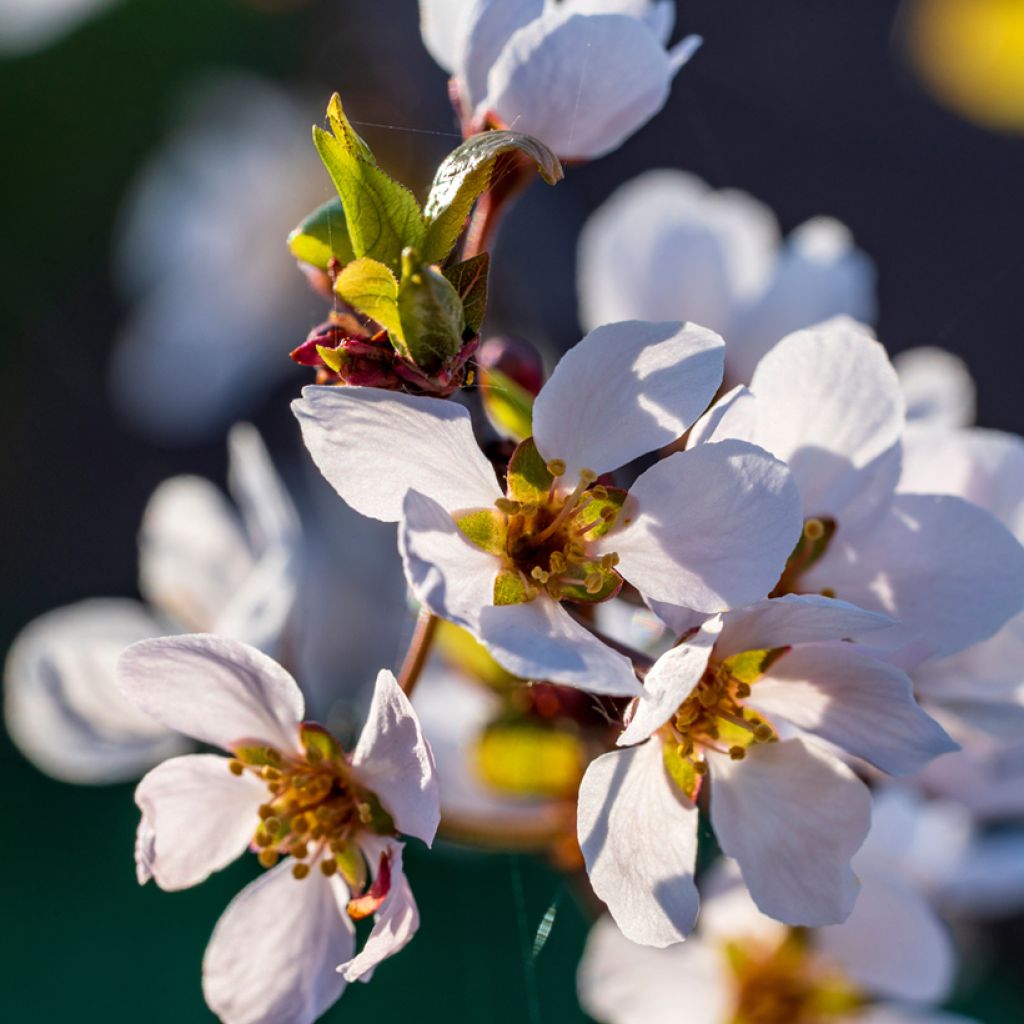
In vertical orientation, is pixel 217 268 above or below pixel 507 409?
below

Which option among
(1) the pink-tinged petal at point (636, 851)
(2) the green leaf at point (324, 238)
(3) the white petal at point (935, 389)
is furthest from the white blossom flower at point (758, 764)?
(3) the white petal at point (935, 389)

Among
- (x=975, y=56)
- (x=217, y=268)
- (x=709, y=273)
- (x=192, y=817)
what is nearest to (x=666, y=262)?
(x=709, y=273)

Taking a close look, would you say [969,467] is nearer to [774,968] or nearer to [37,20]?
[774,968]

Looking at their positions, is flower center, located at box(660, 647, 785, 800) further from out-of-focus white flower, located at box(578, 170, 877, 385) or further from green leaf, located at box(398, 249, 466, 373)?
out-of-focus white flower, located at box(578, 170, 877, 385)

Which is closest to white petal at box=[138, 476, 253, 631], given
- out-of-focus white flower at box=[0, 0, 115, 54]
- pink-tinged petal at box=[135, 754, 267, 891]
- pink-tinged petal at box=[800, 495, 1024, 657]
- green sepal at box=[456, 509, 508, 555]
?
pink-tinged petal at box=[135, 754, 267, 891]

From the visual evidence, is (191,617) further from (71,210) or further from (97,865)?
(71,210)

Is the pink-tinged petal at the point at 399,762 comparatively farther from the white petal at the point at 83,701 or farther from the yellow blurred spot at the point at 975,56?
the yellow blurred spot at the point at 975,56

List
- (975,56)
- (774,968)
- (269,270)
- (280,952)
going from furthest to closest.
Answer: (975,56) < (269,270) < (774,968) < (280,952)
